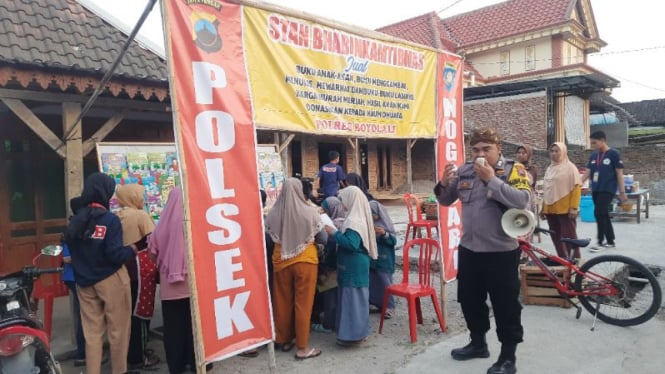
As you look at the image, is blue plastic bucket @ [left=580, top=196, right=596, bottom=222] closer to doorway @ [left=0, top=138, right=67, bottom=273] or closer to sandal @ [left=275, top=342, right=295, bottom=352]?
sandal @ [left=275, top=342, right=295, bottom=352]

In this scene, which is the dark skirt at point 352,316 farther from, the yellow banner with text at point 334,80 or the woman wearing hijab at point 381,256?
the yellow banner with text at point 334,80

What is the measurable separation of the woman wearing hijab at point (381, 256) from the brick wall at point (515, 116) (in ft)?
52.3

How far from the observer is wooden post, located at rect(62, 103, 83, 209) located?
4359 mm

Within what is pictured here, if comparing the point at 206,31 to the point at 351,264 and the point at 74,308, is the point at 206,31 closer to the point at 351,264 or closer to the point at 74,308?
the point at 351,264

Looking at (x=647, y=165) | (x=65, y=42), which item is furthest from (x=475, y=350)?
(x=647, y=165)

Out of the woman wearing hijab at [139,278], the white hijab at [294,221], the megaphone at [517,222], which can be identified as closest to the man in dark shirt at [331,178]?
the white hijab at [294,221]

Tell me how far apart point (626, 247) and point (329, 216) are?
211 inches

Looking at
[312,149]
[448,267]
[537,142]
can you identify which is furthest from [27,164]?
[537,142]

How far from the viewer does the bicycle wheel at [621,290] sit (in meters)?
4.28

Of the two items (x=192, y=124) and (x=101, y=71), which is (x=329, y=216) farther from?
(x=101, y=71)

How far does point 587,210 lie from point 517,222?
8.61m

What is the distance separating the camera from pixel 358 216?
13.1 ft

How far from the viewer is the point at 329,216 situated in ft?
15.9

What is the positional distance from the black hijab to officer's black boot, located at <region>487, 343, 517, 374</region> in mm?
3091
